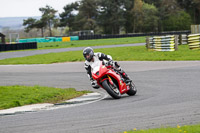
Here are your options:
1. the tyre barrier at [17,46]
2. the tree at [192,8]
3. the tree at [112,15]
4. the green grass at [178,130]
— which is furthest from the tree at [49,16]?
the green grass at [178,130]

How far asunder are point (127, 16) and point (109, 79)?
87322 mm

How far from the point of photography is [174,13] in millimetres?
92875

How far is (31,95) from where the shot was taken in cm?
1135

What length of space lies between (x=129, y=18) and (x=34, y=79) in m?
80.4

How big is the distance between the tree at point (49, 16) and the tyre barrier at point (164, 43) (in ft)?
217

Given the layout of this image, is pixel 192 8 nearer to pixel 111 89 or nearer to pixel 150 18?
pixel 150 18

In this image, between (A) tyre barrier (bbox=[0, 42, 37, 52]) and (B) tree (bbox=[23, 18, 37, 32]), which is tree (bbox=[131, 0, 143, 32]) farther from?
(A) tyre barrier (bbox=[0, 42, 37, 52])

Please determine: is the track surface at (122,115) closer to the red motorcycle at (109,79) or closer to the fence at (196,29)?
the red motorcycle at (109,79)

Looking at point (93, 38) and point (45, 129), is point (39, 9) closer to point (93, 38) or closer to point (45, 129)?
point (93, 38)

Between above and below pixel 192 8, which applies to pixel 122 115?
below

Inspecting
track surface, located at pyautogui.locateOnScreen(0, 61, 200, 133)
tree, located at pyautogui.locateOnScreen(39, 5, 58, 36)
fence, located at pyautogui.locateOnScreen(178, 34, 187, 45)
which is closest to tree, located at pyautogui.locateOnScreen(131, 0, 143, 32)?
tree, located at pyautogui.locateOnScreen(39, 5, 58, 36)

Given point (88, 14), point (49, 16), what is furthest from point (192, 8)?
point (49, 16)

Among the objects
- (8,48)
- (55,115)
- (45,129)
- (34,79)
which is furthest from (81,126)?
(8,48)

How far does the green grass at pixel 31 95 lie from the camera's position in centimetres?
Result: 1038
